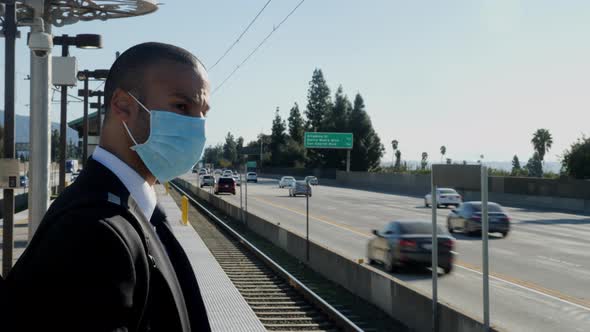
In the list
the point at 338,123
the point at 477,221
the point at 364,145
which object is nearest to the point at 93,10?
the point at 477,221

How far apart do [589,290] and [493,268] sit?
398 centimetres

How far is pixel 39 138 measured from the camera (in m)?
12.8

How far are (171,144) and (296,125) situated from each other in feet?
493

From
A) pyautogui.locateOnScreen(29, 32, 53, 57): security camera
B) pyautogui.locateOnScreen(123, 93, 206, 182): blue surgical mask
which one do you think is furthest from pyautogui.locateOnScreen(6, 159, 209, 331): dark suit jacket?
pyautogui.locateOnScreen(29, 32, 53, 57): security camera

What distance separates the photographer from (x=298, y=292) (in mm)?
16422

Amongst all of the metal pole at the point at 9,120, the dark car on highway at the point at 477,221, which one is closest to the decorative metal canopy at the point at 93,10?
the metal pole at the point at 9,120

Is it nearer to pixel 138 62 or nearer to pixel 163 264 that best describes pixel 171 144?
pixel 138 62

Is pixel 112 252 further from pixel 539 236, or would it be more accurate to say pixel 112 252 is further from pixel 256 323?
pixel 539 236

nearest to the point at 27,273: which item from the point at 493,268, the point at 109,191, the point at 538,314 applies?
the point at 109,191

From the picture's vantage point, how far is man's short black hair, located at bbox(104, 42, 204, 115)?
2.01 metres

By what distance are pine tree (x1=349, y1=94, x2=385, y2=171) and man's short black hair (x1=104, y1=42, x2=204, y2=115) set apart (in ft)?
354

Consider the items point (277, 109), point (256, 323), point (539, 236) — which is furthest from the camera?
point (277, 109)

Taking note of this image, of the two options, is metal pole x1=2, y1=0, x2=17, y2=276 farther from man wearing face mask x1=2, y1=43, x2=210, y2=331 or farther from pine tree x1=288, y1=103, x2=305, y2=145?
pine tree x1=288, y1=103, x2=305, y2=145

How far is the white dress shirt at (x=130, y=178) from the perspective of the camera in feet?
6.31
